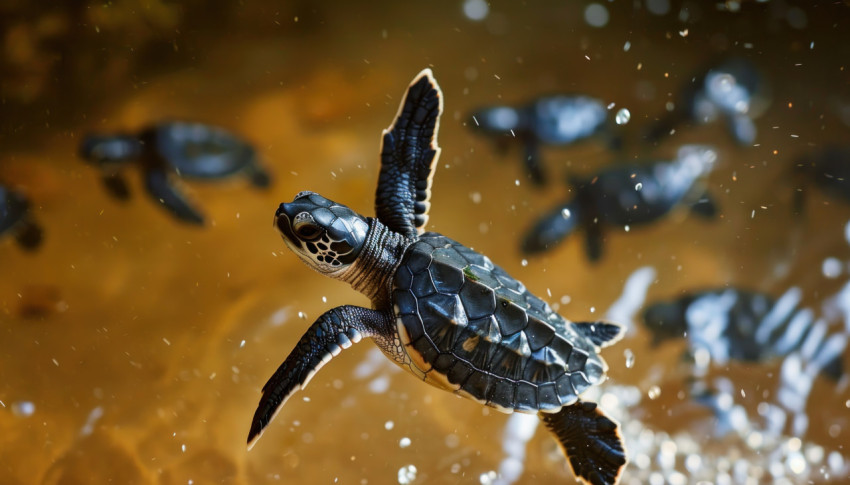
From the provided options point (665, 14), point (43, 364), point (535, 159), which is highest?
point (665, 14)

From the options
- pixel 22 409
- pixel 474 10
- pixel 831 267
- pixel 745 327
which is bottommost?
pixel 22 409

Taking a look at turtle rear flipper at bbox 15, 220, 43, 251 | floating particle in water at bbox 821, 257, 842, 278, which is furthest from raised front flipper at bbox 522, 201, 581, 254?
turtle rear flipper at bbox 15, 220, 43, 251

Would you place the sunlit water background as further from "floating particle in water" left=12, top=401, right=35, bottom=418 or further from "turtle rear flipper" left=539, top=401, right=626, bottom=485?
"turtle rear flipper" left=539, top=401, right=626, bottom=485

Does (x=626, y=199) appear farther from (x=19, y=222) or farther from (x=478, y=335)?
(x=19, y=222)

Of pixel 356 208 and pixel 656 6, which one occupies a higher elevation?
pixel 656 6

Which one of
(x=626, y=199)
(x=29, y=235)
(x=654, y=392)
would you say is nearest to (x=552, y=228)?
(x=626, y=199)

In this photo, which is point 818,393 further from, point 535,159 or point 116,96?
point 116,96

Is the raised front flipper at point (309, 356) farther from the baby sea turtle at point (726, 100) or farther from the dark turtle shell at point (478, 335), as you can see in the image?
the baby sea turtle at point (726, 100)

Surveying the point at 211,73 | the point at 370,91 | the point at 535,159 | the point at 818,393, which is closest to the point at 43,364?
the point at 211,73
